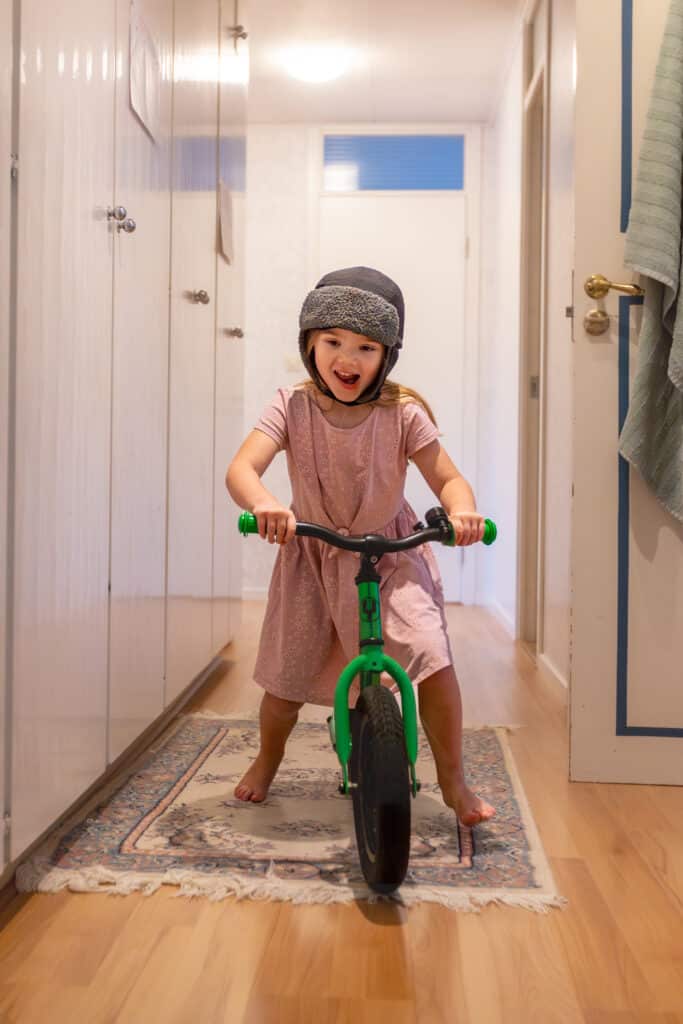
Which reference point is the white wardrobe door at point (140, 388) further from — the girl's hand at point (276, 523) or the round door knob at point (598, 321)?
the round door knob at point (598, 321)

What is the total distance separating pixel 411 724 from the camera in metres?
1.37

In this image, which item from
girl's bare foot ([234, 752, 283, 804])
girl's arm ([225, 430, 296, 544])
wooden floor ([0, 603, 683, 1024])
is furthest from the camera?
girl's bare foot ([234, 752, 283, 804])

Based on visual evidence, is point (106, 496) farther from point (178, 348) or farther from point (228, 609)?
point (228, 609)

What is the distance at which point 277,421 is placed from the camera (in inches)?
64.7

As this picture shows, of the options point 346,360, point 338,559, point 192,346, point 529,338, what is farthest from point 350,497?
point 529,338

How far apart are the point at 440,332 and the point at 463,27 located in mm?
1545

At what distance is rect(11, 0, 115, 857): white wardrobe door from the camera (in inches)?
51.9

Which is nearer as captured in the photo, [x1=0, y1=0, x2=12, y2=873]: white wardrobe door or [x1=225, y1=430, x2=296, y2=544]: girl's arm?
[x1=0, y1=0, x2=12, y2=873]: white wardrobe door

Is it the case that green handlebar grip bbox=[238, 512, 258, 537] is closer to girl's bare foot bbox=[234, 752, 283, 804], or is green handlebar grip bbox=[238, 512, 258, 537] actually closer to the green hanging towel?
girl's bare foot bbox=[234, 752, 283, 804]

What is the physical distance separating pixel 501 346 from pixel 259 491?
324 cm

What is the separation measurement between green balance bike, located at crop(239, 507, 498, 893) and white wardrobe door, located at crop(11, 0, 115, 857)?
1.07 feet

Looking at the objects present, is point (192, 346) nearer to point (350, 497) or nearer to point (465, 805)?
point (350, 497)

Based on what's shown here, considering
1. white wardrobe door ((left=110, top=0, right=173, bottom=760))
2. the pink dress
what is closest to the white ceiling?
white wardrobe door ((left=110, top=0, right=173, bottom=760))

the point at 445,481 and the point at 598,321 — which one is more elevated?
the point at 598,321
